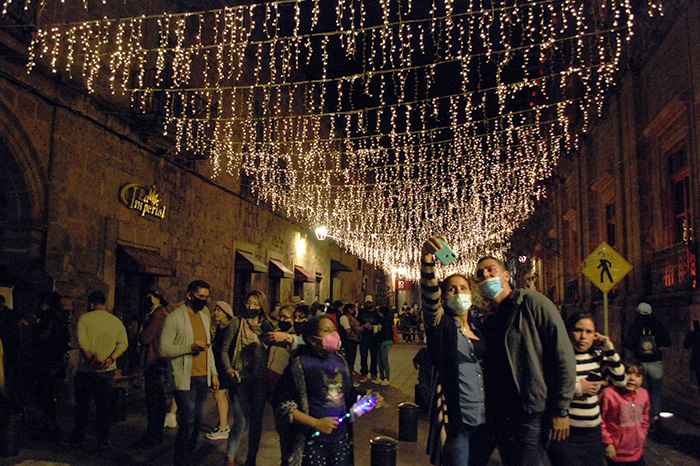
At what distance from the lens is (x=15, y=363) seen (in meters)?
6.45

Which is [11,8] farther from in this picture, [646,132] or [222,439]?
[646,132]

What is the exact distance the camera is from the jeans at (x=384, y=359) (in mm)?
12422

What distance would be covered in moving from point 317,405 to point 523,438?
1.36 metres

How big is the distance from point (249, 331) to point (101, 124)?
26.1 feet

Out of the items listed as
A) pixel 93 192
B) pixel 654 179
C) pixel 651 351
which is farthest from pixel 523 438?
pixel 654 179

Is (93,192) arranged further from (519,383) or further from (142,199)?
(519,383)

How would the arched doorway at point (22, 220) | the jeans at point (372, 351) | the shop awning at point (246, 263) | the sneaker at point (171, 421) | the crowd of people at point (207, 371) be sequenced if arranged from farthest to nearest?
the shop awning at point (246, 263)
the jeans at point (372, 351)
the arched doorway at point (22, 220)
the sneaker at point (171, 421)
the crowd of people at point (207, 371)

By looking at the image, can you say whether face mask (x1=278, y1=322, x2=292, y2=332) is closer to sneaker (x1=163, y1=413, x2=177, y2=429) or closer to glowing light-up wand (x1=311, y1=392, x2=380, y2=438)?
glowing light-up wand (x1=311, y1=392, x2=380, y2=438)

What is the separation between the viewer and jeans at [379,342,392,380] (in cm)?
1242

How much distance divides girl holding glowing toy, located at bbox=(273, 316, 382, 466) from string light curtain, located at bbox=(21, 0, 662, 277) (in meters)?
5.85

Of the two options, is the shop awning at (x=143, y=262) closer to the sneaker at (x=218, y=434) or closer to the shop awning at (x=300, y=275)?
the sneaker at (x=218, y=434)

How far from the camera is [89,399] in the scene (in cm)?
637

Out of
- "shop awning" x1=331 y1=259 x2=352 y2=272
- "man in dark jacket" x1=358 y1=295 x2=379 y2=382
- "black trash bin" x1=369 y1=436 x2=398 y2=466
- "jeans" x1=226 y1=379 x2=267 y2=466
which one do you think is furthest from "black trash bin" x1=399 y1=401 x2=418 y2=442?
"shop awning" x1=331 y1=259 x2=352 y2=272

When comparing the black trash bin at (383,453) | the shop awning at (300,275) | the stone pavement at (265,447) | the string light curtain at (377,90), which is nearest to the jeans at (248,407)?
the stone pavement at (265,447)
